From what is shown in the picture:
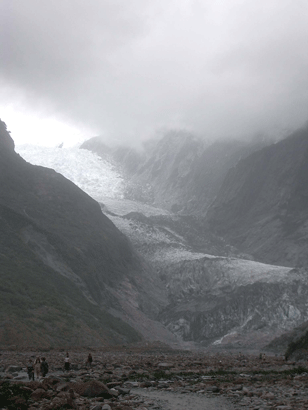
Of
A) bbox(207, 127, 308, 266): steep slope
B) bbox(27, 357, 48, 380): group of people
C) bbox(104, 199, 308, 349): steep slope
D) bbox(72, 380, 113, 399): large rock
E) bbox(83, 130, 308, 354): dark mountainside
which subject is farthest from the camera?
bbox(207, 127, 308, 266): steep slope

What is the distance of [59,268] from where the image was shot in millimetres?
83188

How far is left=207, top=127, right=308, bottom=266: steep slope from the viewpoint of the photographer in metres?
145

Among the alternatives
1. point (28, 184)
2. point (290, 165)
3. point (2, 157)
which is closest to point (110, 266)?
point (28, 184)

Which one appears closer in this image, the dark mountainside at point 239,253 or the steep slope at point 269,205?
the dark mountainside at point 239,253

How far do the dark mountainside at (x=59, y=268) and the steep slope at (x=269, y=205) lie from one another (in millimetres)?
53056

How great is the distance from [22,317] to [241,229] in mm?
121839

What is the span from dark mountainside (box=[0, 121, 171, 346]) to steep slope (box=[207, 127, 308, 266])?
53.1 metres

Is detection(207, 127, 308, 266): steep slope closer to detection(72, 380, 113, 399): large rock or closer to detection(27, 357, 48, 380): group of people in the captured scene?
detection(27, 357, 48, 380): group of people

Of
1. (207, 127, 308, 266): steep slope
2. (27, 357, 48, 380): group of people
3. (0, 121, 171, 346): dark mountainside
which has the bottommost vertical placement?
(27, 357, 48, 380): group of people

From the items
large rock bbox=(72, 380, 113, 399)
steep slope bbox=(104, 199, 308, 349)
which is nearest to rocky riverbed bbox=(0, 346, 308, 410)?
large rock bbox=(72, 380, 113, 399)

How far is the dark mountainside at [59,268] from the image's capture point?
181ft

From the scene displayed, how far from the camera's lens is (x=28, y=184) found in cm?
10556

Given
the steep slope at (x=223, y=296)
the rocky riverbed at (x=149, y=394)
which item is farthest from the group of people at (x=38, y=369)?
the steep slope at (x=223, y=296)

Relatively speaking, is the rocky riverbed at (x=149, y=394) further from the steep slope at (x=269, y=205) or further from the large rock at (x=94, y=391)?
the steep slope at (x=269, y=205)
